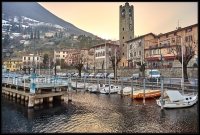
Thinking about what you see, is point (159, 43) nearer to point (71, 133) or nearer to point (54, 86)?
point (54, 86)

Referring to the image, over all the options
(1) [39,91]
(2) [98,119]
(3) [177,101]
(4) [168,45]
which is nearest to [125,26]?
(4) [168,45]

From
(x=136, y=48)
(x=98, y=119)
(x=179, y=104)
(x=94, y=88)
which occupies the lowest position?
(x=98, y=119)

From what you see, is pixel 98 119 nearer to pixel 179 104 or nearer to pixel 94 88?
pixel 179 104

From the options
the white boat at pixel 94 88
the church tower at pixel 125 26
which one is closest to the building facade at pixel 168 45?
the church tower at pixel 125 26

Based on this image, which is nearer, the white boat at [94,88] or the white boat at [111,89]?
the white boat at [111,89]

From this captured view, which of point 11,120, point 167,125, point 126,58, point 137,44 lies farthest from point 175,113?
point 126,58

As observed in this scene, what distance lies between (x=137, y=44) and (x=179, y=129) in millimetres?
60527

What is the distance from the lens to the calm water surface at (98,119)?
1925 cm

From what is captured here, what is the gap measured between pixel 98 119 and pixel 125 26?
71.1m

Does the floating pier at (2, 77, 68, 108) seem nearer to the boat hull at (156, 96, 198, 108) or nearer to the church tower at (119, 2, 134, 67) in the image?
the boat hull at (156, 96, 198, 108)

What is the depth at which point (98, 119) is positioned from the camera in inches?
890

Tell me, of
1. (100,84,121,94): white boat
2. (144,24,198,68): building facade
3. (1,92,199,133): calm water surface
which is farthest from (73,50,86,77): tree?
(1,92,199,133): calm water surface

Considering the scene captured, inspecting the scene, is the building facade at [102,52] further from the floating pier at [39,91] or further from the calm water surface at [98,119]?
the calm water surface at [98,119]

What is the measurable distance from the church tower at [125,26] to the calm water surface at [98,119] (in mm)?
61936
